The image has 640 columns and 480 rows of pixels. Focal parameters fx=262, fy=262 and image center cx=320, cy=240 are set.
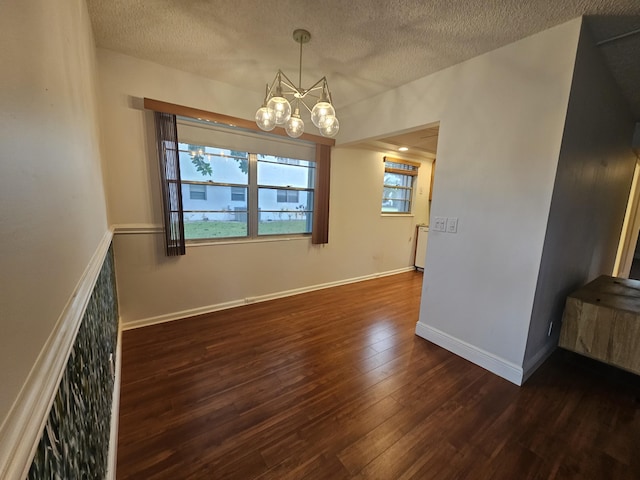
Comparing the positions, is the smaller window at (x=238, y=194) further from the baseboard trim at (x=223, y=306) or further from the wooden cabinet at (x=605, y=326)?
the wooden cabinet at (x=605, y=326)

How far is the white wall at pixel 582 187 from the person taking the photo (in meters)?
1.83

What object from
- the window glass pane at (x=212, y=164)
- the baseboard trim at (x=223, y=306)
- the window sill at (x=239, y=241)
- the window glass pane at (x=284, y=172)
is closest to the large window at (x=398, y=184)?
the baseboard trim at (x=223, y=306)

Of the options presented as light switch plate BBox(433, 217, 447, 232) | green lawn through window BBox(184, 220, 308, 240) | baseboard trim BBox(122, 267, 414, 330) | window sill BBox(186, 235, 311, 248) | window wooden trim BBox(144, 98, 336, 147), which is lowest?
baseboard trim BBox(122, 267, 414, 330)

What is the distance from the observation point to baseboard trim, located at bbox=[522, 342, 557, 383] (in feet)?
6.78

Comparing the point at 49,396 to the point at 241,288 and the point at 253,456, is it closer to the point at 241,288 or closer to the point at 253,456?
Result: the point at 253,456

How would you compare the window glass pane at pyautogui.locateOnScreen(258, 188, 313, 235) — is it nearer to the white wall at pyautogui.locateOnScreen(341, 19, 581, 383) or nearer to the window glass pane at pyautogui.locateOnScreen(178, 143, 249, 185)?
the window glass pane at pyautogui.locateOnScreen(178, 143, 249, 185)

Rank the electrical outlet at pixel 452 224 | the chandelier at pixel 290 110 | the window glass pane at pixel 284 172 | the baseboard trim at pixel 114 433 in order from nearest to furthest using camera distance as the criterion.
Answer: the baseboard trim at pixel 114 433 < the chandelier at pixel 290 110 < the electrical outlet at pixel 452 224 < the window glass pane at pixel 284 172

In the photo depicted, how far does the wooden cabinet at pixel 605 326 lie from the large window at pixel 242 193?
114 inches

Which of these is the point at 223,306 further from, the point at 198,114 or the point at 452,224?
the point at 452,224

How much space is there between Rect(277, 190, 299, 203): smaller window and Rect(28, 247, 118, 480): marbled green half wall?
8.18 ft

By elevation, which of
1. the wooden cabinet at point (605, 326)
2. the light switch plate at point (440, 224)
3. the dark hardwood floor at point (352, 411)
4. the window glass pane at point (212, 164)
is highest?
the window glass pane at point (212, 164)

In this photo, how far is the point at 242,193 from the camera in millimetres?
3158

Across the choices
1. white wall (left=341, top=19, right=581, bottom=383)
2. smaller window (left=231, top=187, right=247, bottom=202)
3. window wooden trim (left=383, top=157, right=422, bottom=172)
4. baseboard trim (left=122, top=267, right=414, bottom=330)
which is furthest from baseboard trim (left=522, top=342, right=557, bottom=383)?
window wooden trim (left=383, top=157, right=422, bottom=172)

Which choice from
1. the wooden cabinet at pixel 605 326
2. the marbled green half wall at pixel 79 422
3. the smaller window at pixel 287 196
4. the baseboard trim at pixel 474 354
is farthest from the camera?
the smaller window at pixel 287 196
